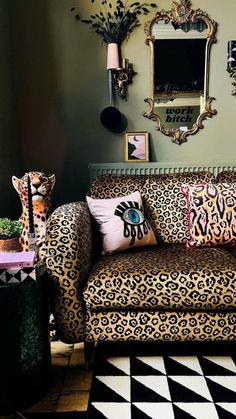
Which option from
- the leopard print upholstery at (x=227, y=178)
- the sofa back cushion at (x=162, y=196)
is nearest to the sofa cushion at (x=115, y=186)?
the sofa back cushion at (x=162, y=196)

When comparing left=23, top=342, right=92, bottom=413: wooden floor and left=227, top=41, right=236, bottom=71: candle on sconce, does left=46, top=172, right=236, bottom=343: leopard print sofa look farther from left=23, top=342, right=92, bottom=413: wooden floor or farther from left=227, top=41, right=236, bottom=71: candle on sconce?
left=227, top=41, right=236, bottom=71: candle on sconce

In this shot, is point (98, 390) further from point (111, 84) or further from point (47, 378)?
point (111, 84)

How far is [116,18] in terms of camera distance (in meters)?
2.86

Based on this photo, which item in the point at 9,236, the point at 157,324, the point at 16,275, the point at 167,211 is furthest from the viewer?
the point at 167,211

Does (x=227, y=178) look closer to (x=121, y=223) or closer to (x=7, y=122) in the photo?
(x=121, y=223)

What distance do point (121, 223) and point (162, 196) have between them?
37 centimetres

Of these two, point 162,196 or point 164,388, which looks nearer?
point 164,388

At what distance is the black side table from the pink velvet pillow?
0.63 metres

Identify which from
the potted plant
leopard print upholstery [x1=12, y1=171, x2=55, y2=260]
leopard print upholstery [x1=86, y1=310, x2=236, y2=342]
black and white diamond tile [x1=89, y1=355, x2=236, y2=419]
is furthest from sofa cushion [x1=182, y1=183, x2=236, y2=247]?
the potted plant

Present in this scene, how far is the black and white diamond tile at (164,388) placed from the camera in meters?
1.53

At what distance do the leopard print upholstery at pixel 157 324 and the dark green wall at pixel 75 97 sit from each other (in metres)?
1.33

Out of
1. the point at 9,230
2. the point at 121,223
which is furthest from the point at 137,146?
the point at 9,230

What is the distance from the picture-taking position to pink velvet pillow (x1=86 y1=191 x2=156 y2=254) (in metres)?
2.11

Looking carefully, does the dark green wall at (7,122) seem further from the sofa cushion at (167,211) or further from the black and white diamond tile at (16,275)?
the black and white diamond tile at (16,275)
